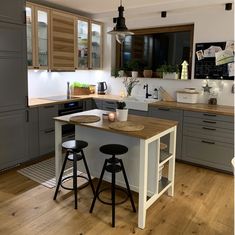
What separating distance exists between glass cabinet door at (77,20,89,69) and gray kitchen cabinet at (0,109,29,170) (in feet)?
5.45

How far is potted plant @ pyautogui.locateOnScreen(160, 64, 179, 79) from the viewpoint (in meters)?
4.50

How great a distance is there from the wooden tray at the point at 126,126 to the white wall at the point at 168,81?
208cm

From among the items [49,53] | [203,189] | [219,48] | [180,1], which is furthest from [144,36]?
[203,189]

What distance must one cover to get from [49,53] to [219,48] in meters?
2.69

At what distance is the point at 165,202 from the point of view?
2.91 meters

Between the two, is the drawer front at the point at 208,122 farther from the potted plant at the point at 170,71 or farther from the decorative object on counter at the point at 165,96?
the potted plant at the point at 170,71

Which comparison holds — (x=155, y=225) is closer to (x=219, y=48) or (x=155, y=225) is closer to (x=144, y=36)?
(x=219, y=48)

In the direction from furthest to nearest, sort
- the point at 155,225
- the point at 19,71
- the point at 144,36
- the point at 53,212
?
the point at 144,36 < the point at 19,71 < the point at 53,212 < the point at 155,225

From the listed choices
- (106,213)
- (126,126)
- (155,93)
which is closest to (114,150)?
(126,126)

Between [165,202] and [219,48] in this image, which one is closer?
[165,202]

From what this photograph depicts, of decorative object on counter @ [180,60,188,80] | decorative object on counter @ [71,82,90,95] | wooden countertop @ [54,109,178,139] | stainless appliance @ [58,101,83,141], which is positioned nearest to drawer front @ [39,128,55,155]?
stainless appliance @ [58,101,83,141]

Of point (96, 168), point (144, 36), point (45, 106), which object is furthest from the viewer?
point (144, 36)

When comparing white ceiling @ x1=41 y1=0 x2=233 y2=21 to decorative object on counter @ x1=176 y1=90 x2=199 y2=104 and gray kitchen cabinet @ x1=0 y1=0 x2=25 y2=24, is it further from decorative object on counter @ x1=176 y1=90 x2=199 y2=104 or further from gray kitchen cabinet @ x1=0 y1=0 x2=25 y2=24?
decorative object on counter @ x1=176 y1=90 x2=199 y2=104

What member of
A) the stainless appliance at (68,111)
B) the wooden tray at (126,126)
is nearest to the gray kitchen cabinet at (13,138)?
the stainless appliance at (68,111)
